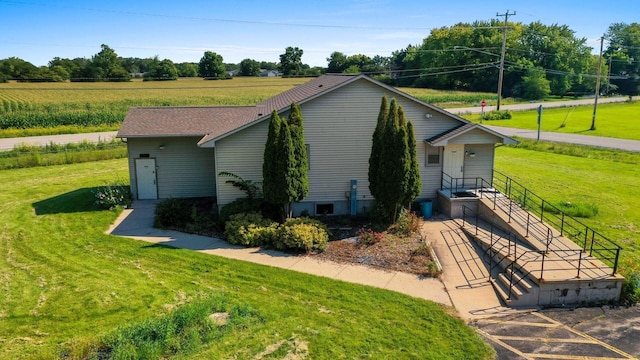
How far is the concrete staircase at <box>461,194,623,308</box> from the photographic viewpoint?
11172 mm

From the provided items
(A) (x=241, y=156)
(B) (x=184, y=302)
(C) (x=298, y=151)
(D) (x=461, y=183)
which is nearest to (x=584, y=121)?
(D) (x=461, y=183)

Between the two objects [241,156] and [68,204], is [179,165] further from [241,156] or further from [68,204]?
[68,204]

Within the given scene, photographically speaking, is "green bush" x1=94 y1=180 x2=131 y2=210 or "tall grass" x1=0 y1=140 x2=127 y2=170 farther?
"tall grass" x1=0 y1=140 x2=127 y2=170

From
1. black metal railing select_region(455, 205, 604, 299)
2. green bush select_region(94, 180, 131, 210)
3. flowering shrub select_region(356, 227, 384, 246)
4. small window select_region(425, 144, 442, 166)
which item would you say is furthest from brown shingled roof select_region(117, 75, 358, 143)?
black metal railing select_region(455, 205, 604, 299)

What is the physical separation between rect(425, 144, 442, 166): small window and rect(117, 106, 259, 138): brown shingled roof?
732 centimetres

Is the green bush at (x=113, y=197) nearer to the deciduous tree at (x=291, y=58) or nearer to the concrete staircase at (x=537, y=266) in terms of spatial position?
the concrete staircase at (x=537, y=266)

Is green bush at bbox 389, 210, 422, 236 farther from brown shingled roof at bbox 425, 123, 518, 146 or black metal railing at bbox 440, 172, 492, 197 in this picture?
brown shingled roof at bbox 425, 123, 518, 146

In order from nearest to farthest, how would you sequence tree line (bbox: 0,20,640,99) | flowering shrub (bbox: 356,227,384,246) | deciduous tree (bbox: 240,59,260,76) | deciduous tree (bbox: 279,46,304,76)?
flowering shrub (bbox: 356,227,384,246)
tree line (bbox: 0,20,640,99)
deciduous tree (bbox: 279,46,304,76)
deciduous tree (bbox: 240,59,260,76)

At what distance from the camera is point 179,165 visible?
2019 cm

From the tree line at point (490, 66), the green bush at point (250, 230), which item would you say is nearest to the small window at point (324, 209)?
the green bush at point (250, 230)

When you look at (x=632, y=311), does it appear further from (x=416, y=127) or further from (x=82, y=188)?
(x=82, y=188)

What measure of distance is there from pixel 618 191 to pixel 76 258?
22.7 m

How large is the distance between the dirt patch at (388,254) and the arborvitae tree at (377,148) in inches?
81.0

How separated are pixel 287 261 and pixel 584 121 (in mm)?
50667
